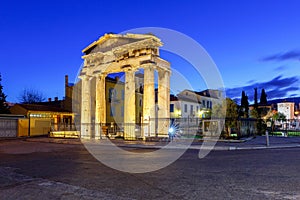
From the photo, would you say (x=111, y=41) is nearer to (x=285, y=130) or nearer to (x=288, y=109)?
(x=285, y=130)

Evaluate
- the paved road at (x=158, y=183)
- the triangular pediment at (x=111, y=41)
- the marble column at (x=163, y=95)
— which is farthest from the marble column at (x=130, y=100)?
the paved road at (x=158, y=183)

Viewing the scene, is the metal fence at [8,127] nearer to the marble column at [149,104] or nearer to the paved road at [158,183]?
the marble column at [149,104]

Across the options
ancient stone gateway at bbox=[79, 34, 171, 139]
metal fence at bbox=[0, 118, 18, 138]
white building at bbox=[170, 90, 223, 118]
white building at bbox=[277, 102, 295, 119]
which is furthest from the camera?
white building at bbox=[277, 102, 295, 119]

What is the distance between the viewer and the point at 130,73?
24.6 metres

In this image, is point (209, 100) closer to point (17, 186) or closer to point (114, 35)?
point (114, 35)

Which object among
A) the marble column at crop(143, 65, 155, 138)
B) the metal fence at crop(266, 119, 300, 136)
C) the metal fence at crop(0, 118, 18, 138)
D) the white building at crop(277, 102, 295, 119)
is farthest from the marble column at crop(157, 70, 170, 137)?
the white building at crop(277, 102, 295, 119)

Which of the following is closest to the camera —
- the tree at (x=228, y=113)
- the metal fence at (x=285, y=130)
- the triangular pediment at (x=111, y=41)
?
the tree at (x=228, y=113)

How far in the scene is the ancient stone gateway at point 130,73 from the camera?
2278 cm

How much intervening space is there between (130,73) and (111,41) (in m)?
4.72

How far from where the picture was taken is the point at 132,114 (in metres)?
24.8

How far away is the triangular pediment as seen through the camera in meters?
24.3

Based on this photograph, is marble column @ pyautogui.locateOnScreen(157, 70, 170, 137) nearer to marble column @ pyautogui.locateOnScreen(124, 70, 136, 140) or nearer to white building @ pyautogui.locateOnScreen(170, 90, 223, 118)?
marble column @ pyautogui.locateOnScreen(124, 70, 136, 140)

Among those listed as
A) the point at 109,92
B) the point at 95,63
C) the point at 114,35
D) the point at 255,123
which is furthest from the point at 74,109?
the point at 255,123

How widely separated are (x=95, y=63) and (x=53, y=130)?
1017 cm
